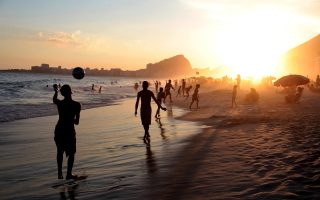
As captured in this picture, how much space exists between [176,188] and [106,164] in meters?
2.80

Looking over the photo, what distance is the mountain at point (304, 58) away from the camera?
310 ft

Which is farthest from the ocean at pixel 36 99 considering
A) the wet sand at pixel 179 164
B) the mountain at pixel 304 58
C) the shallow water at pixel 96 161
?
the mountain at pixel 304 58

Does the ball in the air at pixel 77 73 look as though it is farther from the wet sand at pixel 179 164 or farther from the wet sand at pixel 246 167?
the wet sand at pixel 246 167

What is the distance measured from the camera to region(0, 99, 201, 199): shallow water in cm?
670

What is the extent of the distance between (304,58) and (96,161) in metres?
103

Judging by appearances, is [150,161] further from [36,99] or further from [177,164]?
[36,99]

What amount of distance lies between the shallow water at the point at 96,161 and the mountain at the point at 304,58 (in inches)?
3369

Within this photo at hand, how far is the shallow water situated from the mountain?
8558cm

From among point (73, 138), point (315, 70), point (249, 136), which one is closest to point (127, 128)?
point (249, 136)

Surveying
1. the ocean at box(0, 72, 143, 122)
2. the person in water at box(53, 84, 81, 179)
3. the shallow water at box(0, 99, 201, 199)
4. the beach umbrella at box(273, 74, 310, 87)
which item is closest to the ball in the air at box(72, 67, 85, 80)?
the person in water at box(53, 84, 81, 179)

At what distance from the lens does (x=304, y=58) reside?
334 feet

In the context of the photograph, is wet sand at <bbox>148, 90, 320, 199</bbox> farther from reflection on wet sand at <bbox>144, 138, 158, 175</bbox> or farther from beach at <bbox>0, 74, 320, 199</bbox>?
reflection on wet sand at <bbox>144, 138, 158, 175</bbox>

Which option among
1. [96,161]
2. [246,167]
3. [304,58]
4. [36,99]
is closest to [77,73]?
[96,161]

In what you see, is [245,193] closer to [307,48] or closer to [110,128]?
[110,128]
